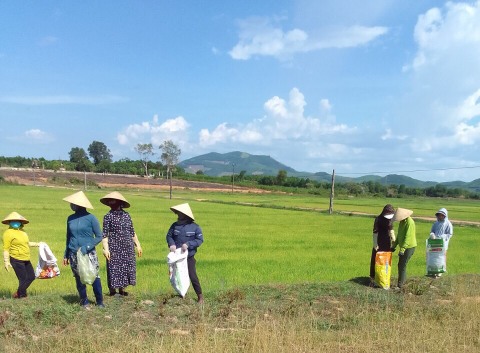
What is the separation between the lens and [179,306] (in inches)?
275

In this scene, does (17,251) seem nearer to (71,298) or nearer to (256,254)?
(71,298)

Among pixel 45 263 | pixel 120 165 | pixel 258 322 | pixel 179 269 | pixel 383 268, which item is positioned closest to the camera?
pixel 258 322

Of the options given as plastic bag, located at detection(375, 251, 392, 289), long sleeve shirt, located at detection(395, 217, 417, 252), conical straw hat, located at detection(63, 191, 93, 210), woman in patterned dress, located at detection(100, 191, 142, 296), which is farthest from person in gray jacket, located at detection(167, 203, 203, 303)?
long sleeve shirt, located at detection(395, 217, 417, 252)

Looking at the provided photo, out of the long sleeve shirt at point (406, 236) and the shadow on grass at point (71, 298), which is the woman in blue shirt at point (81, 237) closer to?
the shadow on grass at point (71, 298)

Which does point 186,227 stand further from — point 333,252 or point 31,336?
point 333,252

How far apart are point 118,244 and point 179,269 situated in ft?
3.56

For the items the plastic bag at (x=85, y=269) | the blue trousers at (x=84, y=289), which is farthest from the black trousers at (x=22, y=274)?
the plastic bag at (x=85, y=269)

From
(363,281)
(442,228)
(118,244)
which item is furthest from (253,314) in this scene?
(442,228)

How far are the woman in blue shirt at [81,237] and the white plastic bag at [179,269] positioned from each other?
3.74 feet

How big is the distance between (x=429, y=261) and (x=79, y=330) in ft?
26.0

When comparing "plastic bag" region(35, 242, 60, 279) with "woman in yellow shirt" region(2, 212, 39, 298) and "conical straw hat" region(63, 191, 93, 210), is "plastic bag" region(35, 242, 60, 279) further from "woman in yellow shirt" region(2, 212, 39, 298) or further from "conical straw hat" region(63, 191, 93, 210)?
"conical straw hat" region(63, 191, 93, 210)

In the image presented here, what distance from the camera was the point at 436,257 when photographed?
33.2 feet

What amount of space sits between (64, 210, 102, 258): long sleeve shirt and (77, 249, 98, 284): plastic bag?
5.1 inches

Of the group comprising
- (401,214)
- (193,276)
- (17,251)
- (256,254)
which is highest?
(401,214)
